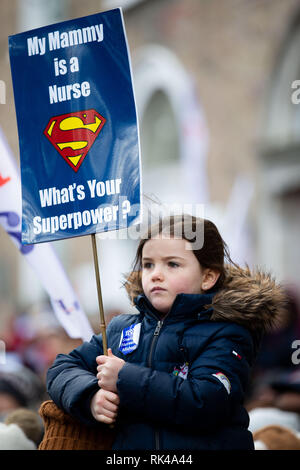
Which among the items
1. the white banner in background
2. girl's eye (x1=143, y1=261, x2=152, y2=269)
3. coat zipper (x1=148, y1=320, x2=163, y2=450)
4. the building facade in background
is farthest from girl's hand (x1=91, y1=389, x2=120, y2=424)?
the building facade in background

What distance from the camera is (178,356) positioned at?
2.26 metres

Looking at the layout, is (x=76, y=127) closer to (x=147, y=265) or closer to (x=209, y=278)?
(x=147, y=265)

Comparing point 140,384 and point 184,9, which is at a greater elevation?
point 184,9

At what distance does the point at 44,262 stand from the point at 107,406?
39.4 inches

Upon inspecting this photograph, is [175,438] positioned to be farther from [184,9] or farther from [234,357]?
[184,9]

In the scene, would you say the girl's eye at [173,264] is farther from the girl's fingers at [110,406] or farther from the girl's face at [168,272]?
the girl's fingers at [110,406]

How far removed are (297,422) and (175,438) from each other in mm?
1715

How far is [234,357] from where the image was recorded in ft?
7.35

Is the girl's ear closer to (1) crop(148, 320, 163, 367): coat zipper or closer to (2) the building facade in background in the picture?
(1) crop(148, 320, 163, 367): coat zipper

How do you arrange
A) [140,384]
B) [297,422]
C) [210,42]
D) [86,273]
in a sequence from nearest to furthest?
1. [140,384]
2. [297,422]
3. [210,42]
4. [86,273]

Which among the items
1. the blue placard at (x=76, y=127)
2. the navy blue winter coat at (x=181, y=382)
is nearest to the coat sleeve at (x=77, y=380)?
the navy blue winter coat at (x=181, y=382)

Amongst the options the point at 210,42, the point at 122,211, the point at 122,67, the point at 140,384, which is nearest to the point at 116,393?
the point at 140,384

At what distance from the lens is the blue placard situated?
2.42 m

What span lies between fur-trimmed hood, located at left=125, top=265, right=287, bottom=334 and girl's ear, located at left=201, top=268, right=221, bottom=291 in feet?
0.13
